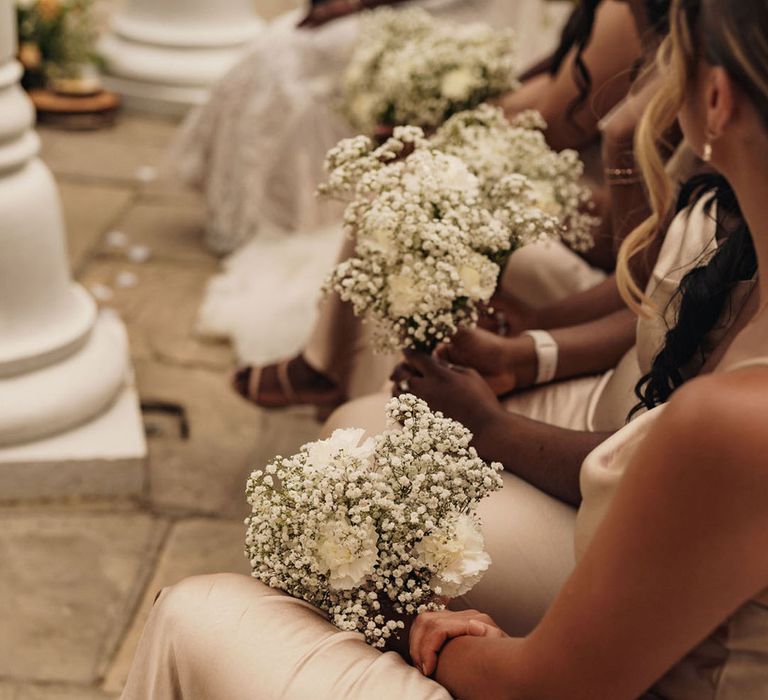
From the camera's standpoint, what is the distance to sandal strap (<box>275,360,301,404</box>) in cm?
309

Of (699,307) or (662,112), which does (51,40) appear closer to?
(699,307)

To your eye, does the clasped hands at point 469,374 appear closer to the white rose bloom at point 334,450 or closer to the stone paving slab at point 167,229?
the white rose bloom at point 334,450

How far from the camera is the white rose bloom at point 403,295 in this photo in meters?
1.97

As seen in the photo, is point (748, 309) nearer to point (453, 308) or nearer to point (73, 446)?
point (453, 308)

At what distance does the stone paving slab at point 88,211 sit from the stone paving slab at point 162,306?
153 millimetres

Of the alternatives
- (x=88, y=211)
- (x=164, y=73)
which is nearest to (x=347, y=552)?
(x=88, y=211)

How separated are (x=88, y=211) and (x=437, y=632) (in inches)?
150

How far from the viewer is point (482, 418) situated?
2.06 meters

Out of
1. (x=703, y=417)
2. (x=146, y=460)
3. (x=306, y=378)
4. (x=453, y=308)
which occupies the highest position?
(x=703, y=417)

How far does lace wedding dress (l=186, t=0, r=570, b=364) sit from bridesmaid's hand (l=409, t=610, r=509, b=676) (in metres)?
2.67

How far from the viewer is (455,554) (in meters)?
1.55

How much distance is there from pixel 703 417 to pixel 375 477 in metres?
0.53

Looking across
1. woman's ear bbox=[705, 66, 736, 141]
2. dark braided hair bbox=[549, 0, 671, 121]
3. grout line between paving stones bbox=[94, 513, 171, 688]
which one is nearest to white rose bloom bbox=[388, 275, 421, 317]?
woman's ear bbox=[705, 66, 736, 141]

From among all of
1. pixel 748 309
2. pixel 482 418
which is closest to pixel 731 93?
pixel 748 309
